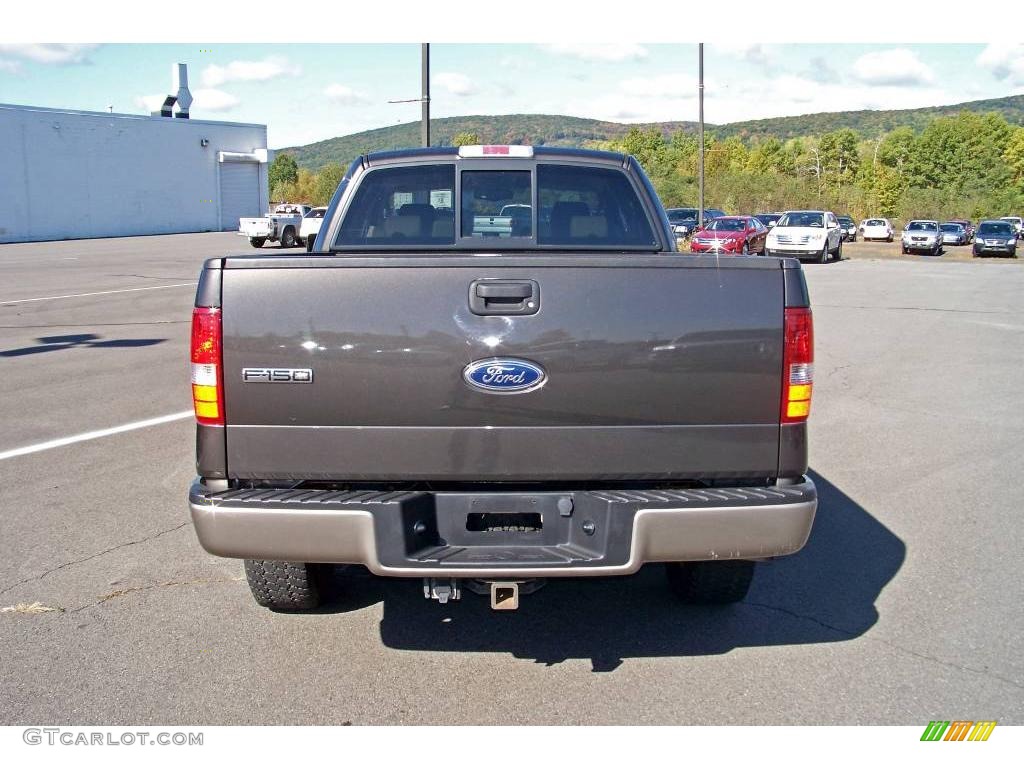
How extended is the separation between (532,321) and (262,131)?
6522 cm

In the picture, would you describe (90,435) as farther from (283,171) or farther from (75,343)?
(283,171)

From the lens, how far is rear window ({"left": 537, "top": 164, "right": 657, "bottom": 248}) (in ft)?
16.4

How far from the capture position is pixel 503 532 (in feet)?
11.3

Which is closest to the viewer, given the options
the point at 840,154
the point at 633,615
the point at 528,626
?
the point at 528,626

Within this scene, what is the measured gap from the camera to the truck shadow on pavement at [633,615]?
4.09 m

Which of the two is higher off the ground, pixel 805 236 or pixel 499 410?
pixel 805 236

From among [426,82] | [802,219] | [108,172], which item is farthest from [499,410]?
[108,172]

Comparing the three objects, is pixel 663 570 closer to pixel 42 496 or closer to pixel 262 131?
pixel 42 496

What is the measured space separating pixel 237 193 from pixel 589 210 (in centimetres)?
6192

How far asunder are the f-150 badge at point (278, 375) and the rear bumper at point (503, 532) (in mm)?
402

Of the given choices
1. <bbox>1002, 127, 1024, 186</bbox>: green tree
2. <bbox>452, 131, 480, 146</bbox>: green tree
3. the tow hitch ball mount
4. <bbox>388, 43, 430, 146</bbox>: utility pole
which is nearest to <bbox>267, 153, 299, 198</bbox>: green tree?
<bbox>452, 131, 480, 146</bbox>: green tree

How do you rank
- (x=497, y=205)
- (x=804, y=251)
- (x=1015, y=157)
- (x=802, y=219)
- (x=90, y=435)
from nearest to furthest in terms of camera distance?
(x=497, y=205)
(x=90, y=435)
(x=804, y=251)
(x=802, y=219)
(x=1015, y=157)

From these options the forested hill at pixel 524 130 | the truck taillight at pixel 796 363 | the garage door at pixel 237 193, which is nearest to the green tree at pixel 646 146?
the forested hill at pixel 524 130

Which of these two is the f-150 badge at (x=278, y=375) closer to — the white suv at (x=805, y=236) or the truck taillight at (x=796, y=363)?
the truck taillight at (x=796, y=363)
